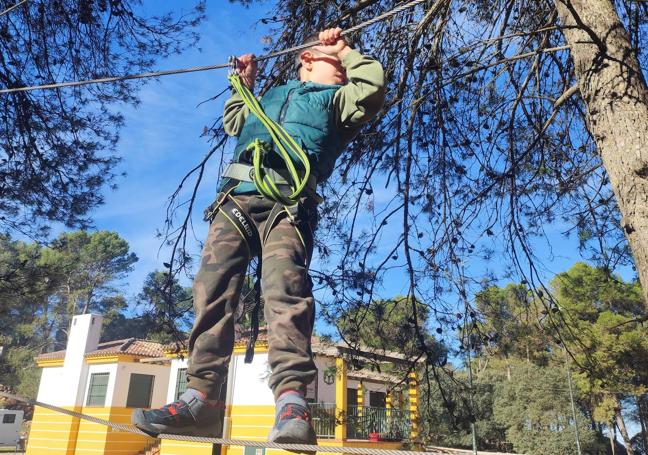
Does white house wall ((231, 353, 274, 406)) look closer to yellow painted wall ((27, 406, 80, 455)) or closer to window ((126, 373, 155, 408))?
window ((126, 373, 155, 408))

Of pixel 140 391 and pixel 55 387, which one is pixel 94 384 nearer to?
pixel 140 391

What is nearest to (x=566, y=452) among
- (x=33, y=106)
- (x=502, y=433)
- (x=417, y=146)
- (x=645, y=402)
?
(x=502, y=433)

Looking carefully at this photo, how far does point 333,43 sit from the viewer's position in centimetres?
228

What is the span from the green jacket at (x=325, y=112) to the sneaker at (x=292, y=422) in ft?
2.57

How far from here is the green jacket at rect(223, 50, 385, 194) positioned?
2.02 m

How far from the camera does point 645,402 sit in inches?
1020

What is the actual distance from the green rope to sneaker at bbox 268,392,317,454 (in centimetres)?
63

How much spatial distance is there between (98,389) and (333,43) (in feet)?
61.6

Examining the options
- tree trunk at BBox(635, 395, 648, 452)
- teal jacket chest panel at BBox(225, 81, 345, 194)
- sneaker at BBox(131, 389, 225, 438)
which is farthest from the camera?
tree trunk at BBox(635, 395, 648, 452)

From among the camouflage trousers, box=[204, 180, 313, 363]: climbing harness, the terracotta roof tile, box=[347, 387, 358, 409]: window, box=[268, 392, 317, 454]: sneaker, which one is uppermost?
the terracotta roof tile

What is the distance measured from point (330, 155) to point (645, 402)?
29.9m

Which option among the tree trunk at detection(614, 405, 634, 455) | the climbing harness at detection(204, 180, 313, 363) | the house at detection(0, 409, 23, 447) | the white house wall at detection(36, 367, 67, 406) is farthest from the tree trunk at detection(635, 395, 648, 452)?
the house at detection(0, 409, 23, 447)

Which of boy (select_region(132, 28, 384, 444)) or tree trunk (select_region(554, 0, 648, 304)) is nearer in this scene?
boy (select_region(132, 28, 384, 444))

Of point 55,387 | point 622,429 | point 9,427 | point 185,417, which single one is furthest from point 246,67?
point 622,429
